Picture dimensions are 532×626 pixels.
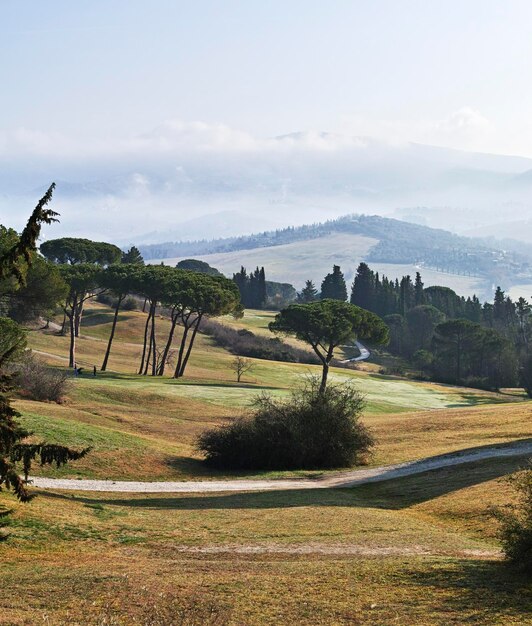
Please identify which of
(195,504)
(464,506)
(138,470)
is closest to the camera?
(464,506)

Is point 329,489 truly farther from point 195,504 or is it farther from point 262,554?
point 262,554

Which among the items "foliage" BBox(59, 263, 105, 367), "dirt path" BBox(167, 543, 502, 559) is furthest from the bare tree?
"dirt path" BBox(167, 543, 502, 559)

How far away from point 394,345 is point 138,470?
432ft

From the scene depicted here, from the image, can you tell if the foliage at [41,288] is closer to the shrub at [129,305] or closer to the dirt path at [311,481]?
the dirt path at [311,481]

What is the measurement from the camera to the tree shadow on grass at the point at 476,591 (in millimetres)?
14898

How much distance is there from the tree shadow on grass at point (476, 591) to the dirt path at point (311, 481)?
18.0m

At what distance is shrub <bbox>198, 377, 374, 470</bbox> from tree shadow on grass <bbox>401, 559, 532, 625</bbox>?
945 inches

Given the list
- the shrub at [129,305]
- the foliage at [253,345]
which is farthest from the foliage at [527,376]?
the shrub at [129,305]

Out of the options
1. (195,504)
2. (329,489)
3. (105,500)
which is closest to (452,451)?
(329,489)

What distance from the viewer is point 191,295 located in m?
85.2

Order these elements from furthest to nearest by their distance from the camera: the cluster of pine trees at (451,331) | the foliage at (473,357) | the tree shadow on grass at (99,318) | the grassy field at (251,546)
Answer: the cluster of pine trees at (451,331)
the foliage at (473,357)
the tree shadow on grass at (99,318)
the grassy field at (251,546)

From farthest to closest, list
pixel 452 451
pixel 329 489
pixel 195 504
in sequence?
pixel 452 451 < pixel 329 489 < pixel 195 504

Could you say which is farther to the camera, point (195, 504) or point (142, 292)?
point (142, 292)

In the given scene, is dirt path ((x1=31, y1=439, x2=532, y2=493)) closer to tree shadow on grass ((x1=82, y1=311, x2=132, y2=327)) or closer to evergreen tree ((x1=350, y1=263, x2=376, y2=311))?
tree shadow on grass ((x1=82, y1=311, x2=132, y2=327))
